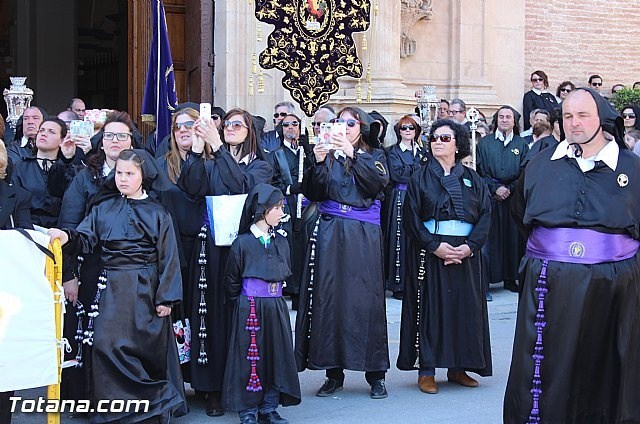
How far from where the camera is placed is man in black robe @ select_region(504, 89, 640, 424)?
5785 millimetres

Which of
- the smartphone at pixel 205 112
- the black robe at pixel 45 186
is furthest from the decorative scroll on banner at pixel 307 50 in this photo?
the smartphone at pixel 205 112

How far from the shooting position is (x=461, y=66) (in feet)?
48.8

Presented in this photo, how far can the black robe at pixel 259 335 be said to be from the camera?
22.1 feet

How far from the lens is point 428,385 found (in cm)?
783

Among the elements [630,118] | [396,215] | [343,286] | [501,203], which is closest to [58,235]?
[343,286]

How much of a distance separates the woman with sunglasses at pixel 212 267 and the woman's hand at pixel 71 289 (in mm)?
832

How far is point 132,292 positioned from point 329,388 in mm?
1921

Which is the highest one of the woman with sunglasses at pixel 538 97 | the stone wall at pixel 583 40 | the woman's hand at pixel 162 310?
the stone wall at pixel 583 40

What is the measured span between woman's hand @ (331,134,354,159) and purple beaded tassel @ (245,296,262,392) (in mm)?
1376

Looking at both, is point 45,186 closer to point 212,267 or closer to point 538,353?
point 212,267

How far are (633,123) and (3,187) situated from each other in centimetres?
885

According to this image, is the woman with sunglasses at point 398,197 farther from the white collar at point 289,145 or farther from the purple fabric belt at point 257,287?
the purple fabric belt at point 257,287

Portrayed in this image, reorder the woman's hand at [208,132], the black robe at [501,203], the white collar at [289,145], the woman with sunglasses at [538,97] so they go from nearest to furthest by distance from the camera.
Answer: the woman's hand at [208,132] → the white collar at [289,145] → the black robe at [501,203] → the woman with sunglasses at [538,97]

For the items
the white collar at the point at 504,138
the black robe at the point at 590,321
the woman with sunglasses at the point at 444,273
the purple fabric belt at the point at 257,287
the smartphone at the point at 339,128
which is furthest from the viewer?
the white collar at the point at 504,138
